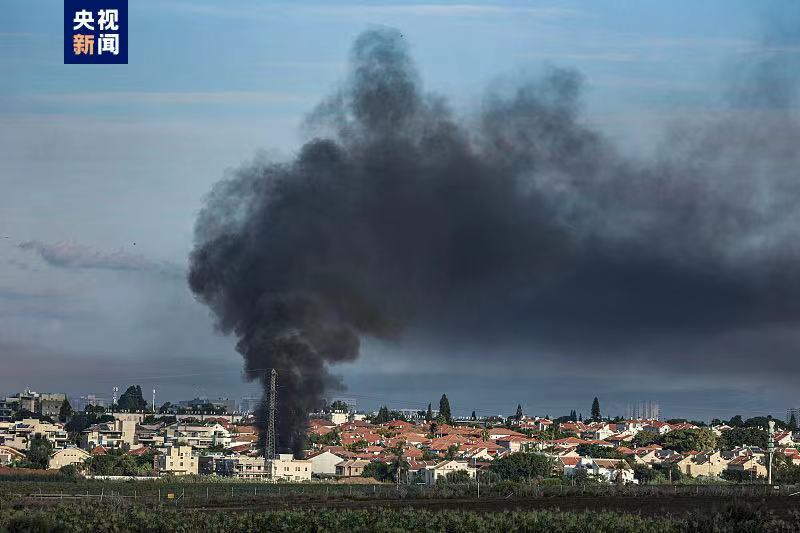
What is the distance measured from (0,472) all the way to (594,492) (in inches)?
2529

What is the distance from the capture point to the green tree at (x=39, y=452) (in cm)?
14350

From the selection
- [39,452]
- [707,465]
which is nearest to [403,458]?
[707,465]

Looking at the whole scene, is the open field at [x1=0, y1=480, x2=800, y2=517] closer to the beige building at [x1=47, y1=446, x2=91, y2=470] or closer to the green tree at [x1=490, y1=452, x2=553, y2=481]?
the green tree at [x1=490, y1=452, x2=553, y2=481]

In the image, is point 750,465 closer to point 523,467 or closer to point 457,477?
point 523,467

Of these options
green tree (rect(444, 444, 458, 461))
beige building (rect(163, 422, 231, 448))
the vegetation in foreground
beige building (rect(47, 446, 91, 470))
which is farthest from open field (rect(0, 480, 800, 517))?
beige building (rect(163, 422, 231, 448))

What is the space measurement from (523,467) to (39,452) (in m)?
61.7

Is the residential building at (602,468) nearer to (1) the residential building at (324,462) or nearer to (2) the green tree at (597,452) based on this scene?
(2) the green tree at (597,452)

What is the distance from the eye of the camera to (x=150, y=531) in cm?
5422

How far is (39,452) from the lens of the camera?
152 m

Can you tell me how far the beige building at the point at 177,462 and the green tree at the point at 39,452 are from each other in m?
16.0

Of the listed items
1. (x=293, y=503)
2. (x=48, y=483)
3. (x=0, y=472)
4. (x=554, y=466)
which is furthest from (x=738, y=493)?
(x=0, y=472)

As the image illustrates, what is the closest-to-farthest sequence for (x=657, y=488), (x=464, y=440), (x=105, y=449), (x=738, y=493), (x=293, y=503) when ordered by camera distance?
(x=293, y=503), (x=738, y=493), (x=657, y=488), (x=105, y=449), (x=464, y=440)

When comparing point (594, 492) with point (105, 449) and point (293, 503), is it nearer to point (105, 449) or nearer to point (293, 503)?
point (293, 503)

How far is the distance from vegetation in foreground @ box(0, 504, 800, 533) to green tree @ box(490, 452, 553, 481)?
6587 cm
